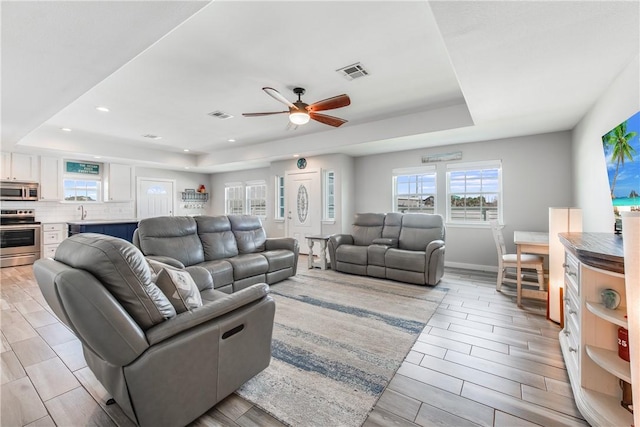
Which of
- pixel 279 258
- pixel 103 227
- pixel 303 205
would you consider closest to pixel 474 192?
pixel 303 205

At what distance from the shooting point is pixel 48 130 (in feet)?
17.2

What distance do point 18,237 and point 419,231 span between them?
25.8ft

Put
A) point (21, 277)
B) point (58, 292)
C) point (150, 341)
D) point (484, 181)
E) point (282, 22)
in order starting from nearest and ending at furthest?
point (58, 292), point (150, 341), point (282, 22), point (21, 277), point (484, 181)

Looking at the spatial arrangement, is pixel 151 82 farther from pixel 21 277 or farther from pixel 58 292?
pixel 21 277

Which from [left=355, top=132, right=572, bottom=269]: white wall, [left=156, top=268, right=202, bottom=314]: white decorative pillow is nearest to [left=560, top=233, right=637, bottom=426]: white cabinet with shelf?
[left=156, top=268, right=202, bottom=314]: white decorative pillow

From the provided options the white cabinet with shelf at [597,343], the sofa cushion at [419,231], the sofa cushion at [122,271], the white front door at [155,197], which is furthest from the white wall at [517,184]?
the white front door at [155,197]

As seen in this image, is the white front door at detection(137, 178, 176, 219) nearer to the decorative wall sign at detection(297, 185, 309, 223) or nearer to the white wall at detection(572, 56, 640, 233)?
the decorative wall sign at detection(297, 185, 309, 223)

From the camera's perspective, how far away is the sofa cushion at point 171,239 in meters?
3.36

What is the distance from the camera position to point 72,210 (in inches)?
252

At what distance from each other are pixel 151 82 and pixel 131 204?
5.22 meters

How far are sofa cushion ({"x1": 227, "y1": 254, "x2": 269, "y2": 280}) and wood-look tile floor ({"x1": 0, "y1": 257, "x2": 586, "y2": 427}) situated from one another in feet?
5.43

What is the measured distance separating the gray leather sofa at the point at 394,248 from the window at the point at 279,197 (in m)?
2.72

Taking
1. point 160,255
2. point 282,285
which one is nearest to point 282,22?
point 160,255

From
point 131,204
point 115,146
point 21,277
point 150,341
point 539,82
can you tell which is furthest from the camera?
point 131,204
